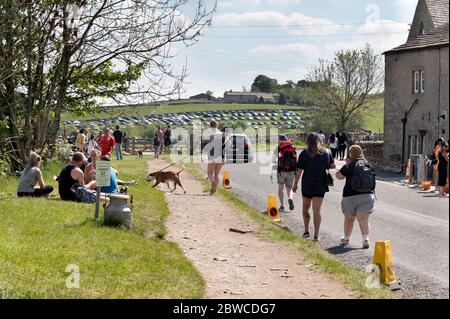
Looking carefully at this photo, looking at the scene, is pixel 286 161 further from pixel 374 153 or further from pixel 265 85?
pixel 265 85

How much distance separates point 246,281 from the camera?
29.1 ft

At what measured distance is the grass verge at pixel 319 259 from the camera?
27.3ft

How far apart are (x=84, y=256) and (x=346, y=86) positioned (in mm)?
61237

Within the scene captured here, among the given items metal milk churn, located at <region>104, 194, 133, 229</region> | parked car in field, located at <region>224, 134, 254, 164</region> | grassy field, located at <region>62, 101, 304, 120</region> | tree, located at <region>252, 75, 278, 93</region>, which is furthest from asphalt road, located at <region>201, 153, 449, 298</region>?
tree, located at <region>252, 75, 278, 93</region>

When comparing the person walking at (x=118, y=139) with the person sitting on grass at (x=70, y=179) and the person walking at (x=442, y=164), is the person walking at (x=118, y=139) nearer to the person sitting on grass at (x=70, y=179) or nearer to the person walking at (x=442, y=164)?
the person walking at (x=442, y=164)

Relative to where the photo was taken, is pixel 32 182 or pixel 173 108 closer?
pixel 32 182

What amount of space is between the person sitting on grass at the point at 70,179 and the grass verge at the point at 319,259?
11.5ft

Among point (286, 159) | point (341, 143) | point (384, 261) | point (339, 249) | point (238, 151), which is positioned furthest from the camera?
point (341, 143)

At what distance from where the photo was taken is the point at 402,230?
14.4 metres

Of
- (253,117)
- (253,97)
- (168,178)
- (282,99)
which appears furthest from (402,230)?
(282,99)

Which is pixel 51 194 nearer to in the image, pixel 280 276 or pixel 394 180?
pixel 280 276

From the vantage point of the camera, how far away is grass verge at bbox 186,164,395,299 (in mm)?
8314

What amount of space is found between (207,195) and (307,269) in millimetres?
10880
